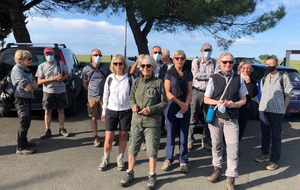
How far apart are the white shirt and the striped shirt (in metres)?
2.17

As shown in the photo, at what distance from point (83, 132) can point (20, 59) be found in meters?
2.14

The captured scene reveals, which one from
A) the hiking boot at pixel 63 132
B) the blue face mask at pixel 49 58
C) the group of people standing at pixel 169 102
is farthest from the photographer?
the hiking boot at pixel 63 132

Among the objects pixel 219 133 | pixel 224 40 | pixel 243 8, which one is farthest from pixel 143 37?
pixel 219 133

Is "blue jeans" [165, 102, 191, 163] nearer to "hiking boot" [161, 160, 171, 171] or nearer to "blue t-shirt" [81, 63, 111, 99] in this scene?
"hiking boot" [161, 160, 171, 171]

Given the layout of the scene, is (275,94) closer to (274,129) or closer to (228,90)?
(274,129)

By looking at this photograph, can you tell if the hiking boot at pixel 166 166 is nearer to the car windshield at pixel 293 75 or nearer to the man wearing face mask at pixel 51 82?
the man wearing face mask at pixel 51 82

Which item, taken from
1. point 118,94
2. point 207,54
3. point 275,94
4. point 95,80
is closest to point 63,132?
point 95,80

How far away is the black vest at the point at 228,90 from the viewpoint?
3752 millimetres

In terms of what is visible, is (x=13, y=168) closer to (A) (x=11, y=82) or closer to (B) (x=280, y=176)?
(A) (x=11, y=82)

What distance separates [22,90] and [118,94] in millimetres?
1697

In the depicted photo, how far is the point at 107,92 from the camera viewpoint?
4.24 meters

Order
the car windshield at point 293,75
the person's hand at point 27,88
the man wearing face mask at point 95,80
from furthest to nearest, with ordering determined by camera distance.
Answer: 1. the car windshield at point 293,75
2. the man wearing face mask at point 95,80
3. the person's hand at point 27,88

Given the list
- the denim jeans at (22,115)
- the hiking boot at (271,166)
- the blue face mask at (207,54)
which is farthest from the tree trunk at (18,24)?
the hiking boot at (271,166)

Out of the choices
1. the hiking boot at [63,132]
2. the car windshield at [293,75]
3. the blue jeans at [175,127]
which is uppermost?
the car windshield at [293,75]
